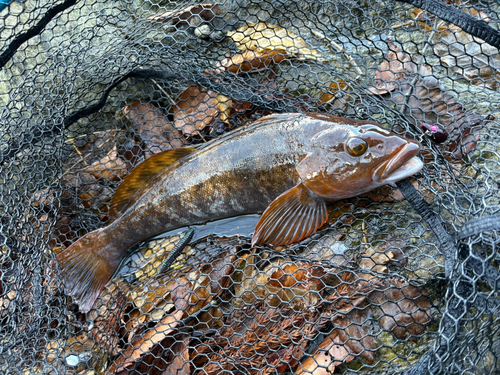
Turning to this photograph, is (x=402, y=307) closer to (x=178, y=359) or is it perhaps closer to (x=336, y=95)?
(x=178, y=359)

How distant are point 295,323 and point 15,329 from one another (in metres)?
2.14

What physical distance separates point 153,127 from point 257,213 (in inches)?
55.0

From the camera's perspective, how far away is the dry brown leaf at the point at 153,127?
3641 mm

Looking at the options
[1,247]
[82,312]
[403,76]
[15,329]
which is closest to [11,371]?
[15,329]

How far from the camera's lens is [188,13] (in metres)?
3.59

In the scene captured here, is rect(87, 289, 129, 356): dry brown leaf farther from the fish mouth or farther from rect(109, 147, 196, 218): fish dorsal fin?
the fish mouth

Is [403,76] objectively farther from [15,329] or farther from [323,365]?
[15,329]

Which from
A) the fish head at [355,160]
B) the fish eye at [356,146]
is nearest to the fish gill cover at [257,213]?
the fish head at [355,160]

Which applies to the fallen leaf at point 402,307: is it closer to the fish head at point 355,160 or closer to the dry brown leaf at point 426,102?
the fish head at point 355,160

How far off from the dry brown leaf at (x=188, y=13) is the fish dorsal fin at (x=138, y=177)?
52.9 inches

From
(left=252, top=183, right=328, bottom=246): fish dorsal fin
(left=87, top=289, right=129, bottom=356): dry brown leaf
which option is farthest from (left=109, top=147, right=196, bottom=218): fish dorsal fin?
(left=252, top=183, right=328, bottom=246): fish dorsal fin

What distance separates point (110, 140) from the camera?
3.77 m

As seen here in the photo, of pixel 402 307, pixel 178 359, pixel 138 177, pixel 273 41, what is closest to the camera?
pixel 402 307

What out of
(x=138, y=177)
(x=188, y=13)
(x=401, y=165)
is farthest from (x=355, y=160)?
(x=188, y=13)
